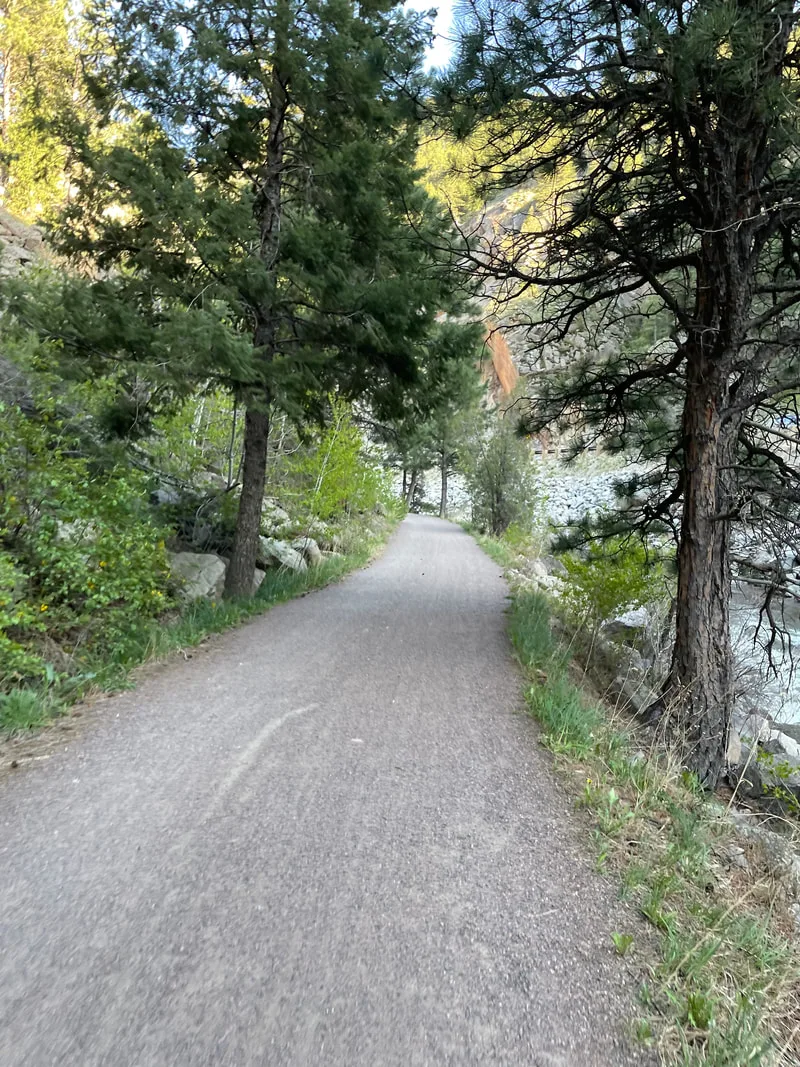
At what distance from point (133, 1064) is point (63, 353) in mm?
5952

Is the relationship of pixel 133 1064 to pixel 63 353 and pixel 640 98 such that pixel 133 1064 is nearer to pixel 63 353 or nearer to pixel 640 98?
pixel 63 353

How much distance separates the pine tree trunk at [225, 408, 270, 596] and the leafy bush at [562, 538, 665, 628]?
4308 mm

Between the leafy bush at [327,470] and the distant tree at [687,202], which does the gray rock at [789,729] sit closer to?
the distant tree at [687,202]

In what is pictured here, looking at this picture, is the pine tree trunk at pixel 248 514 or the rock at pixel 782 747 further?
the pine tree trunk at pixel 248 514

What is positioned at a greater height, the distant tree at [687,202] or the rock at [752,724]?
the distant tree at [687,202]

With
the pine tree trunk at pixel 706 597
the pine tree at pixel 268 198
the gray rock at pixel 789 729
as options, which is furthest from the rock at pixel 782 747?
the pine tree at pixel 268 198

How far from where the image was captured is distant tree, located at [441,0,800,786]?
3.97 metres

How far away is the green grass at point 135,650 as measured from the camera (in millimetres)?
3947

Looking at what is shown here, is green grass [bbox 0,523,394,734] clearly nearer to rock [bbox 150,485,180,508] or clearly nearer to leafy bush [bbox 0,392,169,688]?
leafy bush [bbox 0,392,169,688]

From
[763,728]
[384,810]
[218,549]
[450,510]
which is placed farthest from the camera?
[450,510]

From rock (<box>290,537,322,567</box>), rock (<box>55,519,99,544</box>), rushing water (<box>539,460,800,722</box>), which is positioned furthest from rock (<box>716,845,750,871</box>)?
rock (<box>290,537,322,567</box>)

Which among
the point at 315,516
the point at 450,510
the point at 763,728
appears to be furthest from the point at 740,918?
the point at 450,510

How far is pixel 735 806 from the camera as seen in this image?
16.9 feet

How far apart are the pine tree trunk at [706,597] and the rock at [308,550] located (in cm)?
746
